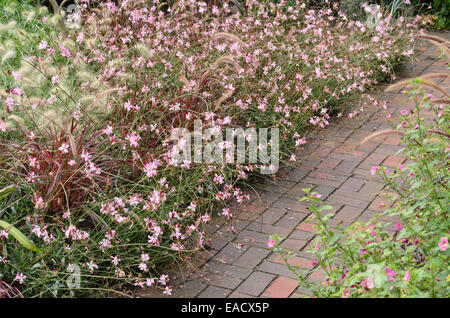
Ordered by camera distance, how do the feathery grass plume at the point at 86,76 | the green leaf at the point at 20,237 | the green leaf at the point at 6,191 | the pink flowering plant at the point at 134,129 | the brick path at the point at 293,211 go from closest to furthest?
the green leaf at the point at 20,237, the green leaf at the point at 6,191, the pink flowering plant at the point at 134,129, the brick path at the point at 293,211, the feathery grass plume at the point at 86,76

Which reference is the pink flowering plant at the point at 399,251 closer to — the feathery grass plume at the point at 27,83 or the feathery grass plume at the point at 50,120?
the feathery grass plume at the point at 50,120

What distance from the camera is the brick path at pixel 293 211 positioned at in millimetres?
3561

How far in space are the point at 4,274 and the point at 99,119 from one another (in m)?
1.42

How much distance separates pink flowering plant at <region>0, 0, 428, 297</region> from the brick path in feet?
0.57

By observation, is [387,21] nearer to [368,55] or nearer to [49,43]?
[368,55]

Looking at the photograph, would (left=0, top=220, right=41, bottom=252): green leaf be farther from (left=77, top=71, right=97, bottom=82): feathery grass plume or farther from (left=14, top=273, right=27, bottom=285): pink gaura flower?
(left=77, top=71, right=97, bottom=82): feathery grass plume

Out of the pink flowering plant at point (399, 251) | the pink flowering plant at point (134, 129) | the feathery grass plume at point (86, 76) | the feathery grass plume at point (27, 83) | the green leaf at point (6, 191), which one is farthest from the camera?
the feathery grass plume at point (86, 76)

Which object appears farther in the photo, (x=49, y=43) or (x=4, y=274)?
(x=49, y=43)

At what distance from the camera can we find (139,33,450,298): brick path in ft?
11.7

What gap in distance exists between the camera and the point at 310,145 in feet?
17.8

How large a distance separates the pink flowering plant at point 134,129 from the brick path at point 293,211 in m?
0.17

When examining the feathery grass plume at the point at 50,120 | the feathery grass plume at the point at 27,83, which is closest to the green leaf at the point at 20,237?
the feathery grass plume at the point at 50,120

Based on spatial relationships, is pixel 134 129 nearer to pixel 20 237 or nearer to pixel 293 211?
pixel 293 211

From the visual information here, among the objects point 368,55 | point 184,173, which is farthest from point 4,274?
point 368,55
